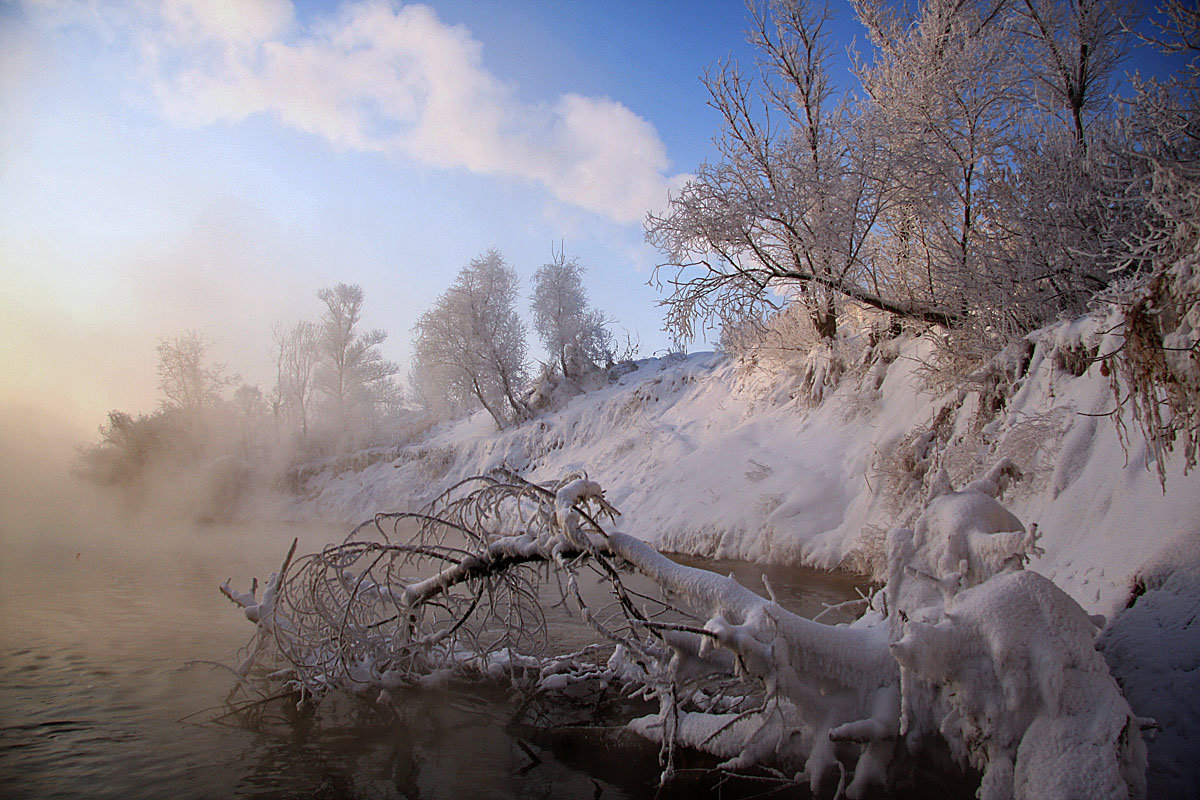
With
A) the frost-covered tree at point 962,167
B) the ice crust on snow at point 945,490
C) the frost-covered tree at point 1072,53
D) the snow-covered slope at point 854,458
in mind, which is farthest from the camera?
the frost-covered tree at point 1072,53

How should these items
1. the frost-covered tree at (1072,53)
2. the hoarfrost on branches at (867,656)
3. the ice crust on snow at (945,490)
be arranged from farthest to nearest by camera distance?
the frost-covered tree at (1072,53) < the ice crust on snow at (945,490) < the hoarfrost on branches at (867,656)

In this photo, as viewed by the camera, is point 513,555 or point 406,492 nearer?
point 513,555

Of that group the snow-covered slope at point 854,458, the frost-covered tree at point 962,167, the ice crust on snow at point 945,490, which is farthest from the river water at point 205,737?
the frost-covered tree at point 962,167

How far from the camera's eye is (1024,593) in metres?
2.39

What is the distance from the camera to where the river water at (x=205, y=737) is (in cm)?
321

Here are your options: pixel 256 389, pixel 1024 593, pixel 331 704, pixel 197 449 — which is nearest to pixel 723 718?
pixel 1024 593

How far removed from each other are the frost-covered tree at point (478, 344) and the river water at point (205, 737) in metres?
17.8

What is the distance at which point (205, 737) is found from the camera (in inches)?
149

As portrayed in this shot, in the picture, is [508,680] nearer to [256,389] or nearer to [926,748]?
[926,748]

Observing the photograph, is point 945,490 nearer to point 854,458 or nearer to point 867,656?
point 867,656

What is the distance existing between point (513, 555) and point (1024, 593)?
267 cm

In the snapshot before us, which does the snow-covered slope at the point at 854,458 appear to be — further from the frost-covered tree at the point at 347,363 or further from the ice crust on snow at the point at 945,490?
the frost-covered tree at the point at 347,363

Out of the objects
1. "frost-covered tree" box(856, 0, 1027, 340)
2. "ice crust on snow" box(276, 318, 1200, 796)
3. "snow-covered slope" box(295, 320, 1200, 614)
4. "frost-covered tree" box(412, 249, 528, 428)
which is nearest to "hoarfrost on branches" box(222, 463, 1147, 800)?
"ice crust on snow" box(276, 318, 1200, 796)

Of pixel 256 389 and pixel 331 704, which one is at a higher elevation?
pixel 256 389
